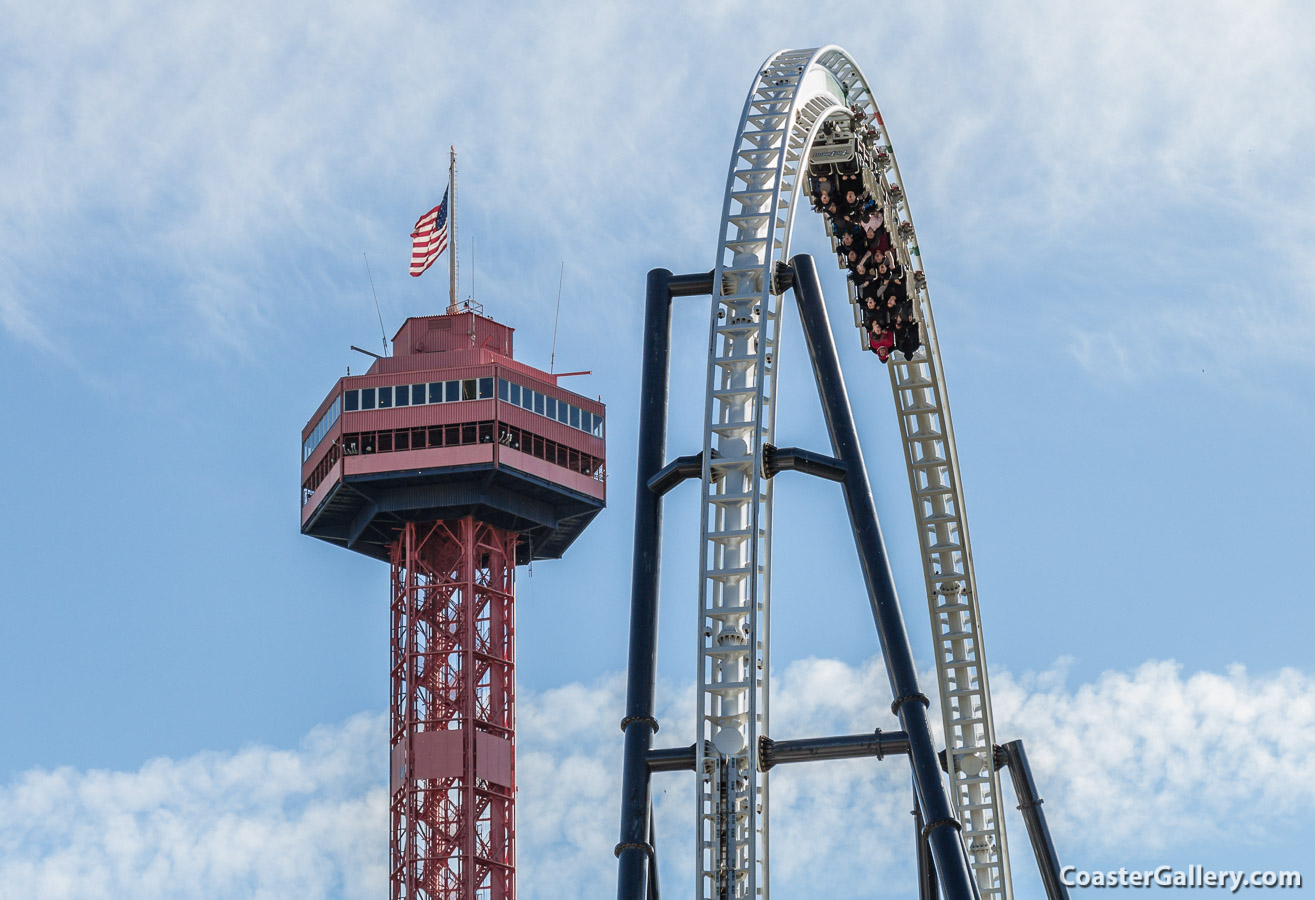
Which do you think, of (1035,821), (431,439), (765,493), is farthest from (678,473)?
(431,439)

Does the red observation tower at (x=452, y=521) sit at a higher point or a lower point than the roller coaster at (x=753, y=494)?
higher

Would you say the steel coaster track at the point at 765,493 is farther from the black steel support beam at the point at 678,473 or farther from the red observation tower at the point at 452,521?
the red observation tower at the point at 452,521

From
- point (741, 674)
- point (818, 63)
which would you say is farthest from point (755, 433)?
point (818, 63)

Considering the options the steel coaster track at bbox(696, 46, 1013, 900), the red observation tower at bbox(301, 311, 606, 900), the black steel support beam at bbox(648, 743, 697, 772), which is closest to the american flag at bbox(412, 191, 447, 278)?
the red observation tower at bbox(301, 311, 606, 900)

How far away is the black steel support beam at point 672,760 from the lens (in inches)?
1278

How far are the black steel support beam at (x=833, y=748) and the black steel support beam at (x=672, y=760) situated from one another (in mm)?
1159

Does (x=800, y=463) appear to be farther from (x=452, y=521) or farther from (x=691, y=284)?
(x=452, y=521)

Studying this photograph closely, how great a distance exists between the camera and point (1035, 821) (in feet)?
151

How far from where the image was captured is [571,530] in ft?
387

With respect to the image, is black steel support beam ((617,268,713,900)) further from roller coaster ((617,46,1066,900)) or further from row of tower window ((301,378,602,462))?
row of tower window ((301,378,602,462))

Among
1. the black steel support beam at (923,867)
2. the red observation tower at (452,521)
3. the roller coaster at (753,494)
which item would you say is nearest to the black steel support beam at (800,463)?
the roller coaster at (753,494)

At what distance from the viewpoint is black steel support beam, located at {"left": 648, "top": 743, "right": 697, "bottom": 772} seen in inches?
1278

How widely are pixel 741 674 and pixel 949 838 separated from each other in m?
5.73

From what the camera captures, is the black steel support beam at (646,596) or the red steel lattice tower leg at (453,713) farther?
the red steel lattice tower leg at (453,713)
